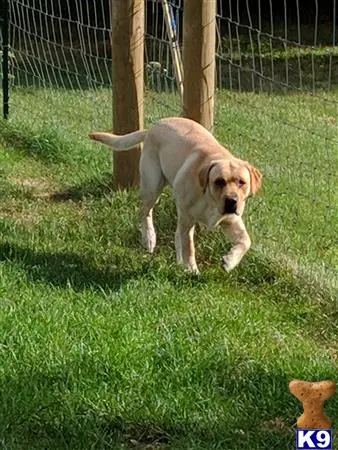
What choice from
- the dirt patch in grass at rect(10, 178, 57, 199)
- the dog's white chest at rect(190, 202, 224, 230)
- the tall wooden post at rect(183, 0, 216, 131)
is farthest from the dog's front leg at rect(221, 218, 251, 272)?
the dirt patch in grass at rect(10, 178, 57, 199)

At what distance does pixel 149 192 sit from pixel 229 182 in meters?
0.94

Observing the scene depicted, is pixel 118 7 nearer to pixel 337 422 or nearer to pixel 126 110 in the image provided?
pixel 126 110

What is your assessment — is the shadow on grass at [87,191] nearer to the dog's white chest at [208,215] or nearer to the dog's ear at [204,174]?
the dog's white chest at [208,215]

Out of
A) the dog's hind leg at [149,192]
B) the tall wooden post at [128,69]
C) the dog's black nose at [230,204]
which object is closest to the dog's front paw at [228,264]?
the dog's black nose at [230,204]

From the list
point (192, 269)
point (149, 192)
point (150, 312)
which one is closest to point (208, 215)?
point (192, 269)

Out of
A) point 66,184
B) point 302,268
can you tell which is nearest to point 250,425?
point 302,268

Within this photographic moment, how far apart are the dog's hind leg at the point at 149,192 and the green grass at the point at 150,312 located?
0.10 m

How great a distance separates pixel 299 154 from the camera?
27.3 ft

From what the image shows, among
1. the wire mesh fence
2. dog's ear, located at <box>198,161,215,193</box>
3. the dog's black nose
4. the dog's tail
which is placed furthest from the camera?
the wire mesh fence

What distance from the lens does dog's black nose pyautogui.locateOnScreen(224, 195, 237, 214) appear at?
17.0 feet

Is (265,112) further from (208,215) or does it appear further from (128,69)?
(208,215)

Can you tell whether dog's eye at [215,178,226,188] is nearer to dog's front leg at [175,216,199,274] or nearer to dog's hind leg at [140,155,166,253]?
dog's front leg at [175,216,199,274]

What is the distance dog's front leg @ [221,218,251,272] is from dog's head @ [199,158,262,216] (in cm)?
24

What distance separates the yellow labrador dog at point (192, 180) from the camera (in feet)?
17.2
